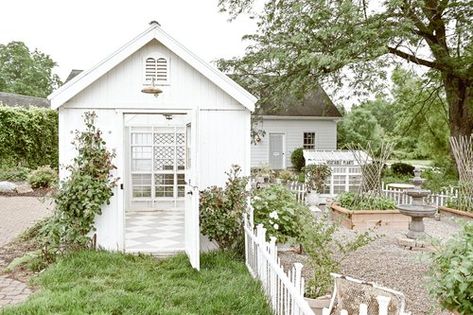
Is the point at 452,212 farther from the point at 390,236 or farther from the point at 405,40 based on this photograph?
the point at 405,40

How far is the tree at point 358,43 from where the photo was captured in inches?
492

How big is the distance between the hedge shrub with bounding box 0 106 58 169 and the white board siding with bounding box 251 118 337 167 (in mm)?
10371

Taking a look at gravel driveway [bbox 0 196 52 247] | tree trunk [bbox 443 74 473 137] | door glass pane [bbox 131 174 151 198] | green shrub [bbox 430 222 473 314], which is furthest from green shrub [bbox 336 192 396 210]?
tree trunk [bbox 443 74 473 137]

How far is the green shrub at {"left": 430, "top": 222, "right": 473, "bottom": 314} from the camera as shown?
338 centimetres

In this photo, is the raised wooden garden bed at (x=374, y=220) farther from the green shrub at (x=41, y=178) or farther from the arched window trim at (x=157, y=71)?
the green shrub at (x=41, y=178)

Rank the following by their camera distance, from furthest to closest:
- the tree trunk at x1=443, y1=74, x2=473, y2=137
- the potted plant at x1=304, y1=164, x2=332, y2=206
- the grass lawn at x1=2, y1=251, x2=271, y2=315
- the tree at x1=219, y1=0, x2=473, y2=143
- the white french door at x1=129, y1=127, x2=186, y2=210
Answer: the tree trunk at x1=443, y1=74, x2=473, y2=137 → the potted plant at x1=304, y1=164, x2=332, y2=206 → the tree at x1=219, y1=0, x2=473, y2=143 → the white french door at x1=129, y1=127, x2=186, y2=210 → the grass lawn at x1=2, y1=251, x2=271, y2=315

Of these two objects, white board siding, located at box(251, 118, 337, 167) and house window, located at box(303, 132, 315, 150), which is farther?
house window, located at box(303, 132, 315, 150)

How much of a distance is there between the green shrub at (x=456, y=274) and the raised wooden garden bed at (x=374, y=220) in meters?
6.10

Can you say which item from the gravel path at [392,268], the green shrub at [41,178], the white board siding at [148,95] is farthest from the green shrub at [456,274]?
the green shrub at [41,178]

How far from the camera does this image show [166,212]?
458 inches

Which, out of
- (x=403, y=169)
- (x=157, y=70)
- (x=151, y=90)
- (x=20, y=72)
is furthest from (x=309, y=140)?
Result: (x=20, y=72)

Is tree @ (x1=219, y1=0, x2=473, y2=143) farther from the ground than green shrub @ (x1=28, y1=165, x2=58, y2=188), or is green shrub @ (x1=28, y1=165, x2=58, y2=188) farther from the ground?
tree @ (x1=219, y1=0, x2=473, y2=143)

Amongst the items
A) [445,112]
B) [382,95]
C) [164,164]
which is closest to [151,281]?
[164,164]

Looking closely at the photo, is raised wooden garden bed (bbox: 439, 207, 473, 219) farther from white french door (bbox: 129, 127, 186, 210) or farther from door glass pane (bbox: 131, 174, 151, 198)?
door glass pane (bbox: 131, 174, 151, 198)
